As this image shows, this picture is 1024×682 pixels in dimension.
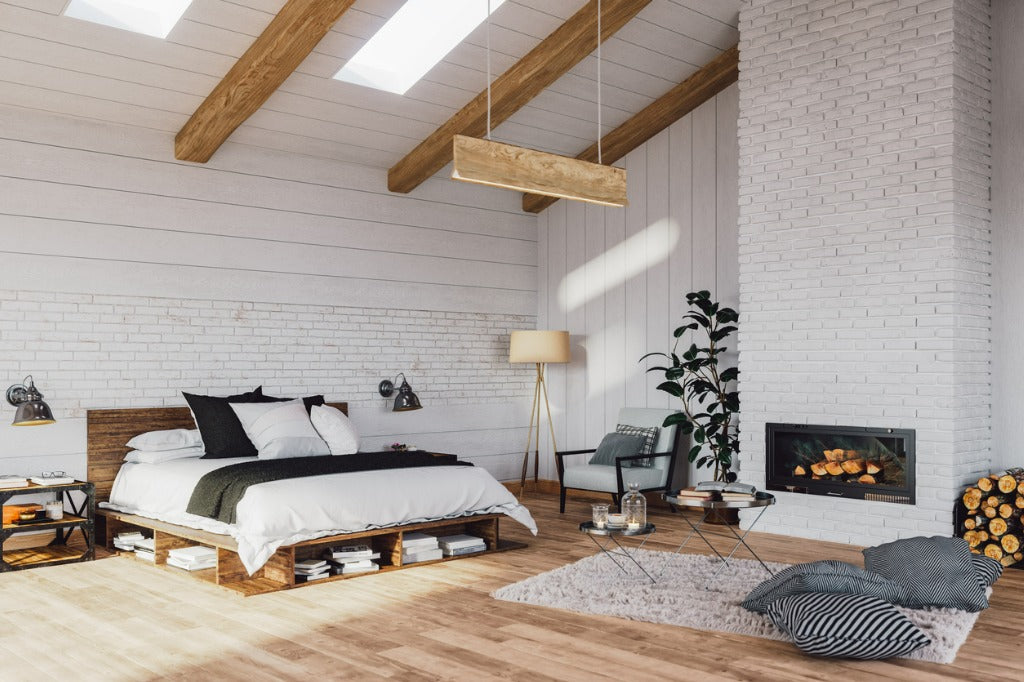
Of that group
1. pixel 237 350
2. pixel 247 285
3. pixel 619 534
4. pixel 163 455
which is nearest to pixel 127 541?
pixel 163 455

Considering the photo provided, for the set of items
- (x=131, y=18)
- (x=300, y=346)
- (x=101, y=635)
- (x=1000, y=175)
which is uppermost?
(x=131, y=18)

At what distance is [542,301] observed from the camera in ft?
30.0

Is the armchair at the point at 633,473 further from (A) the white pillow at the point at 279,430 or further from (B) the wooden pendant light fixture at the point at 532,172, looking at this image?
(B) the wooden pendant light fixture at the point at 532,172

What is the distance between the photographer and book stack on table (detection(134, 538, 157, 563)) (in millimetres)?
5688

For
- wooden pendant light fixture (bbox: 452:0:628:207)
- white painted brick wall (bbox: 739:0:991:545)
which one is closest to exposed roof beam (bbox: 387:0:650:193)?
white painted brick wall (bbox: 739:0:991:545)

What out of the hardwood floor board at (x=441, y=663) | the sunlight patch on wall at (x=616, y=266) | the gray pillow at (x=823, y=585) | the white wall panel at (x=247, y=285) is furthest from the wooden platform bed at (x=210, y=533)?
the sunlight patch on wall at (x=616, y=266)

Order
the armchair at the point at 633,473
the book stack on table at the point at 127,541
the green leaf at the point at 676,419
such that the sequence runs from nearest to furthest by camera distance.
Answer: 1. the book stack on table at the point at 127,541
2. the armchair at the point at 633,473
3. the green leaf at the point at 676,419

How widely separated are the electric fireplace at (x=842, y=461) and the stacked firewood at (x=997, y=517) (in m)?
0.36

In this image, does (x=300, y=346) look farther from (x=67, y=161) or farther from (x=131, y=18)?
(x=131, y=18)

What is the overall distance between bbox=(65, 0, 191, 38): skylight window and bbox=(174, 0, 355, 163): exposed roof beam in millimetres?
498

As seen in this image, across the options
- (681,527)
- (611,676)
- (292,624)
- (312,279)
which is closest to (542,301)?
(312,279)

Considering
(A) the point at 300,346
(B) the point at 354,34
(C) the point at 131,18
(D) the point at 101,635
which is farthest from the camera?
(A) the point at 300,346

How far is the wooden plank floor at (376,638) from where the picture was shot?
3.53m

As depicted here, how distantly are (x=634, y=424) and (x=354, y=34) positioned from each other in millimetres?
3769
